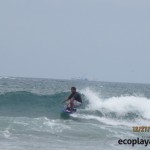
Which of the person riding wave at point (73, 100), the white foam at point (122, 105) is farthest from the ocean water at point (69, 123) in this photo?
the person riding wave at point (73, 100)

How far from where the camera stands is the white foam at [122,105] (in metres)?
29.6

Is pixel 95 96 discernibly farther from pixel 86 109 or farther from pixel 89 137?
pixel 89 137

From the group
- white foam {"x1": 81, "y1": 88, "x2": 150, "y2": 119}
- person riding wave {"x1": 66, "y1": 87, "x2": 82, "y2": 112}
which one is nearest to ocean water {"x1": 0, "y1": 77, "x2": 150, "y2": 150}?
white foam {"x1": 81, "y1": 88, "x2": 150, "y2": 119}

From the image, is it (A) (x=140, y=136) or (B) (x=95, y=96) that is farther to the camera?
(B) (x=95, y=96)

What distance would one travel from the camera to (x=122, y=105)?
31328mm

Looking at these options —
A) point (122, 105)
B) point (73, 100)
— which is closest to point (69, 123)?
point (73, 100)

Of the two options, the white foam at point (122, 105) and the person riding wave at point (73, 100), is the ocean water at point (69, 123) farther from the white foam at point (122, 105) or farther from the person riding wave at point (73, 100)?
the person riding wave at point (73, 100)

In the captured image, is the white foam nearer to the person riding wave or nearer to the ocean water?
the ocean water

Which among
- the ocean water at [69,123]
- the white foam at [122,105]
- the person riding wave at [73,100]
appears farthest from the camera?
the white foam at [122,105]

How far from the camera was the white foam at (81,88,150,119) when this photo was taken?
97.1ft

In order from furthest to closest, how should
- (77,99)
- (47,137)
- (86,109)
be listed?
(86,109) → (77,99) → (47,137)

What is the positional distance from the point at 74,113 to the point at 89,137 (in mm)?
6222

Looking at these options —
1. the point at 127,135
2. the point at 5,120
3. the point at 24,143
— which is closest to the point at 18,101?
the point at 5,120

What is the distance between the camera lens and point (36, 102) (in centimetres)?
3216
